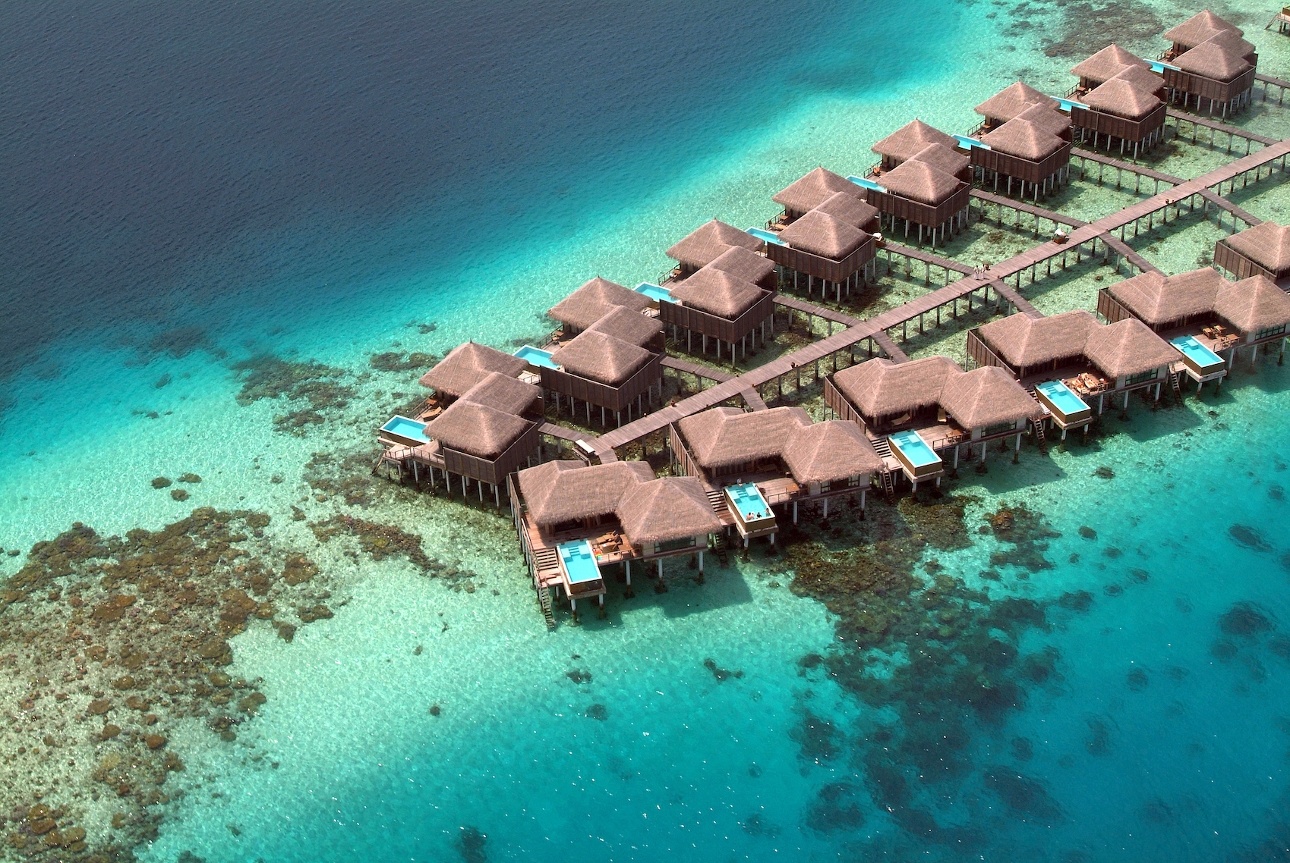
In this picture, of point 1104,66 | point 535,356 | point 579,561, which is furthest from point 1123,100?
point 579,561

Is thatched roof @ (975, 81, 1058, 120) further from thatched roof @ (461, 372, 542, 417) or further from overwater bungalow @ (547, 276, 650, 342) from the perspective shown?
thatched roof @ (461, 372, 542, 417)

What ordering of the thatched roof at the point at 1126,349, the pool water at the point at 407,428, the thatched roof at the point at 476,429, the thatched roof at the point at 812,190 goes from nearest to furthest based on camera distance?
the thatched roof at the point at 476,429 < the thatched roof at the point at 1126,349 < the pool water at the point at 407,428 < the thatched roof at the point at 812,190

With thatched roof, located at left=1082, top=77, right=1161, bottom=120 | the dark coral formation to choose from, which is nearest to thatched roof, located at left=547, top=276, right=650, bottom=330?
the dark coral formation

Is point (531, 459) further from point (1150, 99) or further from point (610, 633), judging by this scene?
point (1150, 99)

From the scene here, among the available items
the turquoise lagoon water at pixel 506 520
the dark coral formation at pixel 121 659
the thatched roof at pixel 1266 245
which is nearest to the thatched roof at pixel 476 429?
the turquoise lagoon water at pixel 506 520

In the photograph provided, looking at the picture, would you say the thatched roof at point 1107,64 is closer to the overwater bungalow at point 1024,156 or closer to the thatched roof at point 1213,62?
the thatched roof at point 1213,62
